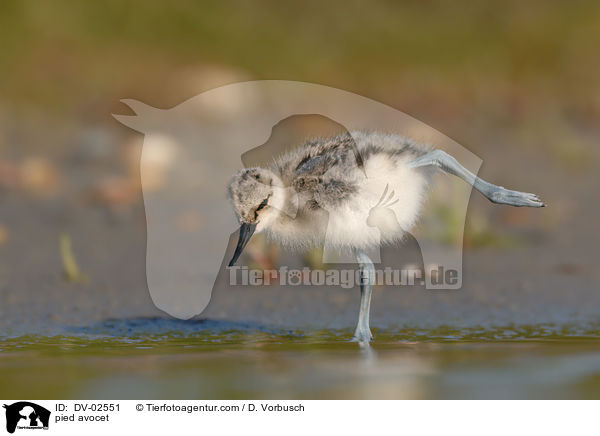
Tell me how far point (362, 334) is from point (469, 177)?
0.97 m

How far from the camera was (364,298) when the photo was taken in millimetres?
4547

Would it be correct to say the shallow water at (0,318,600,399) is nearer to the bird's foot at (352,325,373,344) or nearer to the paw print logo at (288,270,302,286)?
the bird's foot at (352,325,373,344)

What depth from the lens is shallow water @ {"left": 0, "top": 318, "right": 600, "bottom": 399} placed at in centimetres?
349

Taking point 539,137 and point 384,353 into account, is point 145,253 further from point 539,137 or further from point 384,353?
point 539,137

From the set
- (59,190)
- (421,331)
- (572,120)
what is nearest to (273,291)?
(421,331)

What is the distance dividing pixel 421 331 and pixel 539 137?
5129mm

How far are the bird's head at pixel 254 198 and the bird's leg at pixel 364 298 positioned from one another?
519 mm

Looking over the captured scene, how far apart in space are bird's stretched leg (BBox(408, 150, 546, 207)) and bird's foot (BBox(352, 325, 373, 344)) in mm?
811

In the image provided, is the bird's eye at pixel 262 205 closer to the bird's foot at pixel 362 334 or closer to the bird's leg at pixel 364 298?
the bird's leg at pixel 364 298

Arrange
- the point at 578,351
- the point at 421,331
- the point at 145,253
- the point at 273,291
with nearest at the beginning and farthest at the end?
the point at 578,351 → the point at 421,331 → the point at 273,291 → the point at 145,253

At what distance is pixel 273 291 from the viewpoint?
5.65 m
